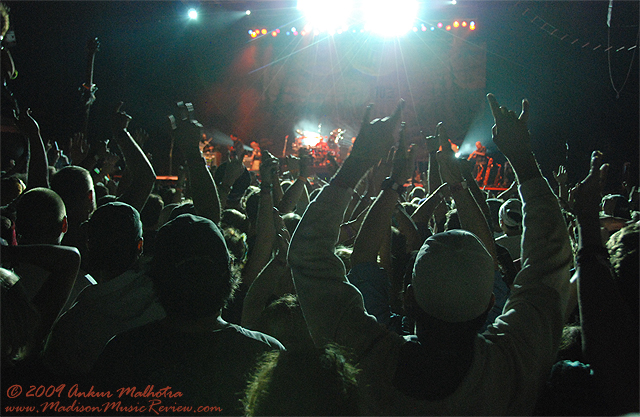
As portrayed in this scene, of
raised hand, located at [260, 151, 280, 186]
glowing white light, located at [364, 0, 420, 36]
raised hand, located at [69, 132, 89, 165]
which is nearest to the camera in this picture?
raised hand, located at [260, 151, 280, 186]

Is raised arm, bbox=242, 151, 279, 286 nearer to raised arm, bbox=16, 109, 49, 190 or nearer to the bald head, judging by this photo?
the bald head

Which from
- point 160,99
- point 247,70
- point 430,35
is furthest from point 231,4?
point 430,35

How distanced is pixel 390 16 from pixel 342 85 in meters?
4.07

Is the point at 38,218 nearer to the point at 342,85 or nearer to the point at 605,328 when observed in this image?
the point at 605,328

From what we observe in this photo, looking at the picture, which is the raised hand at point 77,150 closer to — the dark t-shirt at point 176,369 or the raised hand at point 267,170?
the raised hand at point 267,170

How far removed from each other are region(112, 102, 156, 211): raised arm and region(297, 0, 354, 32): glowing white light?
15.0m

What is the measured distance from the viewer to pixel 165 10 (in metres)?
12.9

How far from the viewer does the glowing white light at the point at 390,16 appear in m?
15.0

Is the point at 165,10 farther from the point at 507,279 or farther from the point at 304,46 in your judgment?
the point at 507,279

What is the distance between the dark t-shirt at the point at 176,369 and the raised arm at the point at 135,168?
1.46m

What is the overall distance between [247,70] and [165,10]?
17.5 feet

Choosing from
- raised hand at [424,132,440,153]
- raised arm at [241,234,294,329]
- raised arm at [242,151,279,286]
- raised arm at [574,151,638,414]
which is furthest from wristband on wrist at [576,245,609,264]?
raised hand at [424,132,440,153]

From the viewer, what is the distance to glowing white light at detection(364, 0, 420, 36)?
15.0 meters

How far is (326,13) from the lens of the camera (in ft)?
52.8
